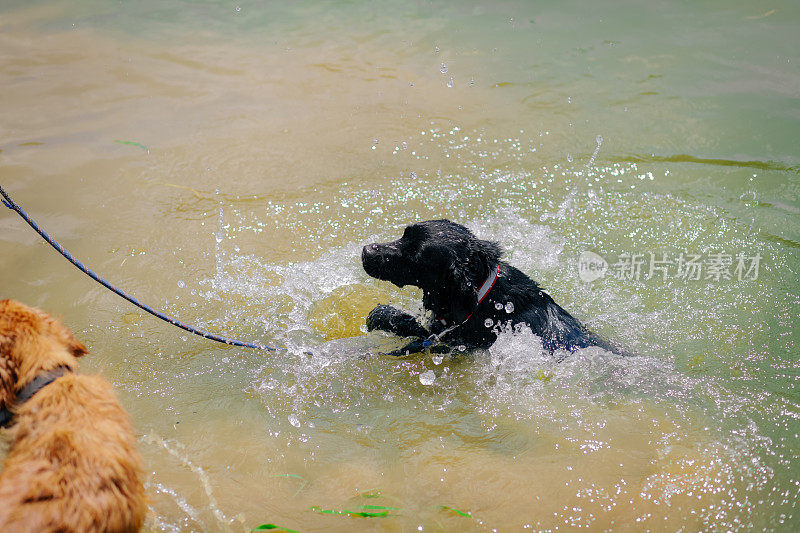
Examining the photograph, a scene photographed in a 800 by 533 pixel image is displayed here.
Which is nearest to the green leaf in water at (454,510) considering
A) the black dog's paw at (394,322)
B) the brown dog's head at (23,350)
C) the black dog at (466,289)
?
the black dog at (466,289)

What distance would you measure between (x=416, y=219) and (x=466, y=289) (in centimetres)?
195

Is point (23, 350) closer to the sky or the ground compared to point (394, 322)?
closer to the sky

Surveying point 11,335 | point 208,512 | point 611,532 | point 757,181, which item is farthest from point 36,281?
point 757,181

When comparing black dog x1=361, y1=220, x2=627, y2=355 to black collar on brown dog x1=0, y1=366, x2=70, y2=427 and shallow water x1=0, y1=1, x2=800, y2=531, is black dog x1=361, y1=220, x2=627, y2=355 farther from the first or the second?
black collar on brown dog x1=0, y1=366, x2=70, y2=427

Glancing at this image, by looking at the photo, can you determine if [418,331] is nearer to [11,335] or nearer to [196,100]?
[11,335]

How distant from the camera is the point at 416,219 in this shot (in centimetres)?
615

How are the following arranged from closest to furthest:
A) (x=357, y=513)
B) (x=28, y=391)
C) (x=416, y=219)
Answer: (x=28, y=391)
(x=357, y=513)
(x=416, y=219)

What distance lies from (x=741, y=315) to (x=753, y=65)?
5.63 m

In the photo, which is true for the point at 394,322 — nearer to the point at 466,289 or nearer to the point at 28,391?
the point at 466,289

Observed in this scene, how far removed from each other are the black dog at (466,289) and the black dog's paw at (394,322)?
145 mm

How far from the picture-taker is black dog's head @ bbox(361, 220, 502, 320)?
14.4 feet

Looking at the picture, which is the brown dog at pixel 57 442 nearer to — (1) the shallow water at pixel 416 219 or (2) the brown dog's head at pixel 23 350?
(2) the brown dog's head at pixel 23 350

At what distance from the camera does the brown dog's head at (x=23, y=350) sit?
2793 mm

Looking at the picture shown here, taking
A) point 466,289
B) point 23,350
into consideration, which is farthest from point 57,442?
point 466,289
